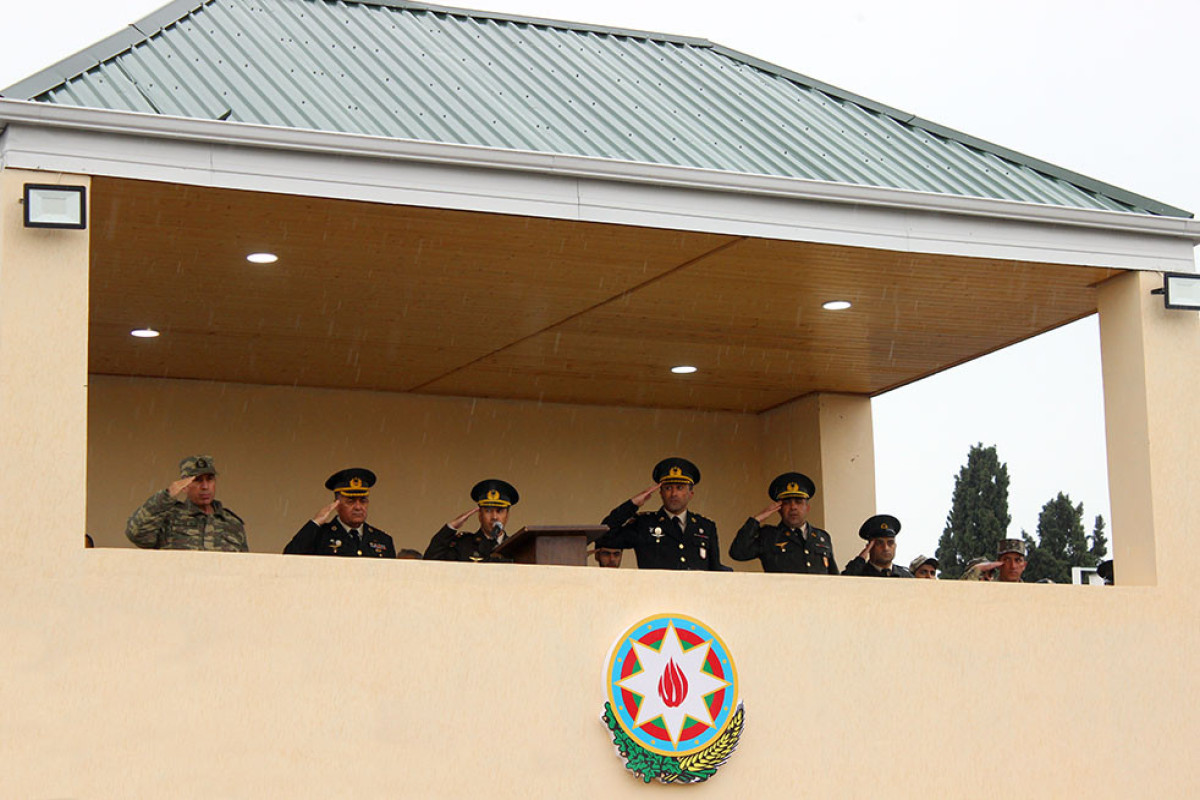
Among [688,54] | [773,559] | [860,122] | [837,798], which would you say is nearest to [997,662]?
[837,798]

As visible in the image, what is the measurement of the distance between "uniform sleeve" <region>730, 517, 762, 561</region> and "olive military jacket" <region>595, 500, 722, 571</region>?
0.51 ft

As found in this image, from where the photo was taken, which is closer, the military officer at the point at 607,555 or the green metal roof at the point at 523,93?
the green metal roof at the point at 523,93

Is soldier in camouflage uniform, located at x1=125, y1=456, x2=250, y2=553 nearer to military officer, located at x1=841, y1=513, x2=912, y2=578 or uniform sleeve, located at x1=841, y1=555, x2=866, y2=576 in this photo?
uniform sleeve, located at x1=841, y1=555, x2=866, y2=576

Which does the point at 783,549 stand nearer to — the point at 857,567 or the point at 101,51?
the point at 857,567

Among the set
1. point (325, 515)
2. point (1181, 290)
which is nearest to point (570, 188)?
point (325, 515)

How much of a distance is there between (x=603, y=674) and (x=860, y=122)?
14.2 ft

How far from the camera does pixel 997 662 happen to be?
877 cm

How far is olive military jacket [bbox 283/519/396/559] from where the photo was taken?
9.40 meters

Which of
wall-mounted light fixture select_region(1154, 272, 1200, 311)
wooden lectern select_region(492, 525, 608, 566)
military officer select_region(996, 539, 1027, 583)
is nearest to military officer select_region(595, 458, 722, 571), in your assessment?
wooden lectern select_region(492, 525, 608, 566)

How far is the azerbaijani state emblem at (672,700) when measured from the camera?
7828 mm

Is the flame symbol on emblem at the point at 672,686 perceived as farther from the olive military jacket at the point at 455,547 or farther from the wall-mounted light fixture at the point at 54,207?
the wall-mounted light fixture at the point at 54,207

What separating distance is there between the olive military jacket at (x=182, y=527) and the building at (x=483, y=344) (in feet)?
1.67

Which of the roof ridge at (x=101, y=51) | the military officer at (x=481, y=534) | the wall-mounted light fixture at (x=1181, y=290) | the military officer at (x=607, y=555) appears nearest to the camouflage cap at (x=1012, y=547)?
the wall-mounted light fixture at (x=1181, y=290)

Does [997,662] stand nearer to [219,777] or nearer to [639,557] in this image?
[639,557]
